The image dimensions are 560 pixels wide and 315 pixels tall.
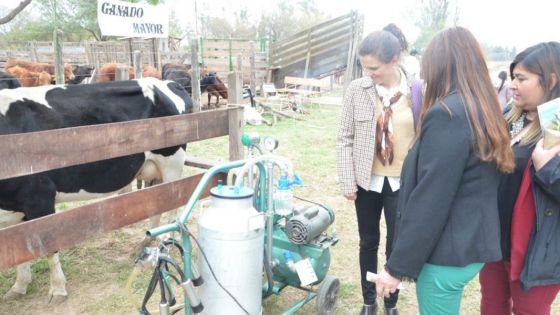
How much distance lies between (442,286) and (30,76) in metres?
10.7

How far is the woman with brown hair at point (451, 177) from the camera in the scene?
1517 mm

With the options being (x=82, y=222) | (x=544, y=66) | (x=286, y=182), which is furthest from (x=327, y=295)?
(x=544, y=66)

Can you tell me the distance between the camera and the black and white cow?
2.86 meters

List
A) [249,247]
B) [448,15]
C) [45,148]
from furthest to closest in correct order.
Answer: [448,15], [45,148], [249,247]

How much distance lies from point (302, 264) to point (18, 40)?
35465 mm

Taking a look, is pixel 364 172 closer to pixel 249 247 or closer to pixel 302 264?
pixel 302 264

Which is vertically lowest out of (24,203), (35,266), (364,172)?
(35,266)

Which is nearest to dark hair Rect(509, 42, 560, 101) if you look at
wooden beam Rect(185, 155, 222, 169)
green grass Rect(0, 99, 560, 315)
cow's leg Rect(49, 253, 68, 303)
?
green grass Rect(0, 99, 560, 315)

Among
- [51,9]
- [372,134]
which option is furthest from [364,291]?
[51,9]

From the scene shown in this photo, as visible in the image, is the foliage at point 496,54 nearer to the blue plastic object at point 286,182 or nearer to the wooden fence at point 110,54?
the blue plastic object at point 286,182

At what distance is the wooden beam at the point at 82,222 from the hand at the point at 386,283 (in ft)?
4.82

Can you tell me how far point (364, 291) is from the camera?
2717 millimetres

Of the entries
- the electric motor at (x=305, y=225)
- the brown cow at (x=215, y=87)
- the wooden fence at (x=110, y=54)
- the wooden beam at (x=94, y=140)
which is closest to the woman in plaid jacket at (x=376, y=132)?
the electric motor at (x=305, y=225)

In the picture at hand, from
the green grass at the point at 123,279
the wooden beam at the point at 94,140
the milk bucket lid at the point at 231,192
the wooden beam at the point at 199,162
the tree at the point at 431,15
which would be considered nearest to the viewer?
the milk bucket lid at the point at 231,192
